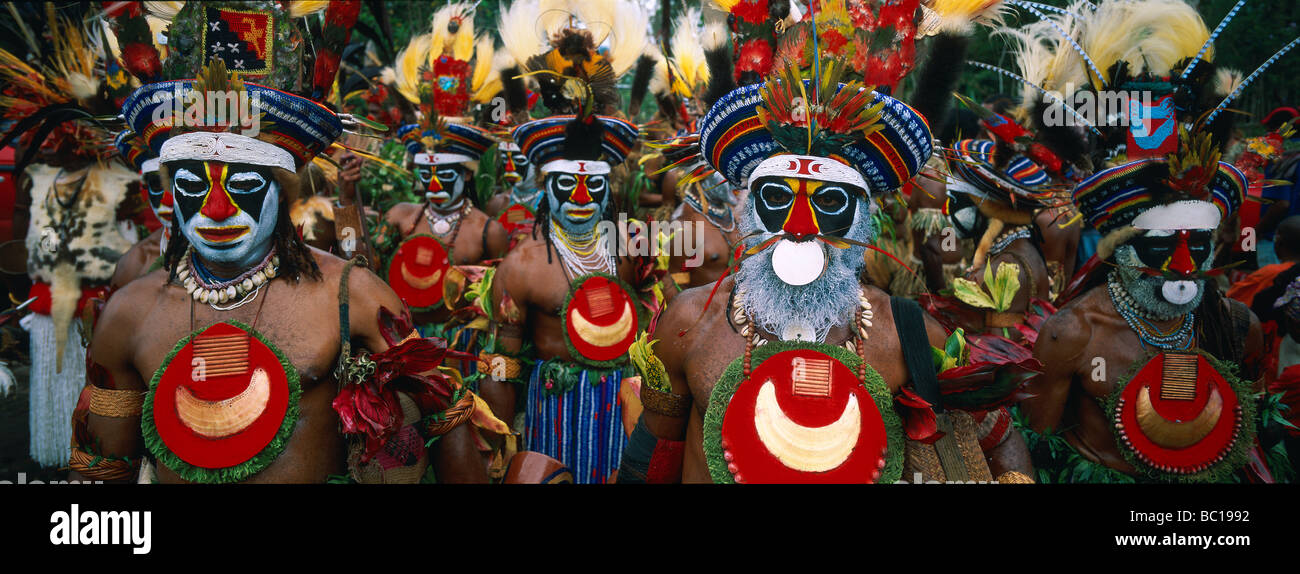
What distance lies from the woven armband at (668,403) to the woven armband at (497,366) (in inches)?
84.6

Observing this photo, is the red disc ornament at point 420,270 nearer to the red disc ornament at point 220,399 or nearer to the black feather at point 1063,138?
the red disc ornament at point 220,399

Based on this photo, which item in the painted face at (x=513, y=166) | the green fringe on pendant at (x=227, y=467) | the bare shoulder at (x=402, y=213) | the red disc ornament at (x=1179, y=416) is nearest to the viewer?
the green fringe on pendant at (x=227, y=467)

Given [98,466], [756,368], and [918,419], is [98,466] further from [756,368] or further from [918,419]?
[918,419]

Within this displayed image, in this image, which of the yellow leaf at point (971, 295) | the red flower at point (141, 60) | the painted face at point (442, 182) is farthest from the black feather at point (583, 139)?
the painted face at point (442, 182)

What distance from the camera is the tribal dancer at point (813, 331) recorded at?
2.42 meters

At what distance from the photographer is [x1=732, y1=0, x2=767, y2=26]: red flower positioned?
2.85 metres

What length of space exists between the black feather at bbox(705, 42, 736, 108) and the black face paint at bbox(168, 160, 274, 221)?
1793 mm

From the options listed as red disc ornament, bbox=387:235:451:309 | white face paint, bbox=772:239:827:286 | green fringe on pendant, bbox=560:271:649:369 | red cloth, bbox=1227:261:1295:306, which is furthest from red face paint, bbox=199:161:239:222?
red cloth, bbox=1227:261:1295:306

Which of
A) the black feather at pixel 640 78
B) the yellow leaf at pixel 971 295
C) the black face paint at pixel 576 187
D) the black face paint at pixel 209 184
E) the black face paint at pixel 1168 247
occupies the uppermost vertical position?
the black feather at pixel 640 78

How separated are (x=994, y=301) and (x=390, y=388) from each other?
328 centimetres

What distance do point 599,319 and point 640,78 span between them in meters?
2.67

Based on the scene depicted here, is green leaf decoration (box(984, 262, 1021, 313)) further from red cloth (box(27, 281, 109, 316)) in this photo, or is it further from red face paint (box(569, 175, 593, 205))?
red cloth (box(27, 281, 109, 316))

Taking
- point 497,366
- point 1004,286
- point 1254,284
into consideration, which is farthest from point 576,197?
point 1254,284
